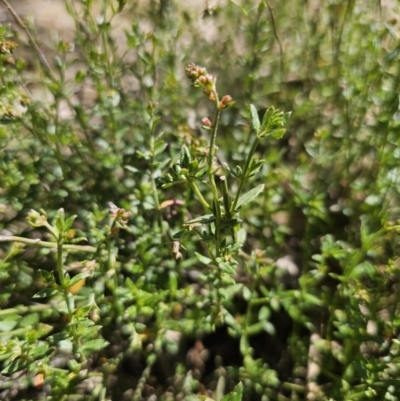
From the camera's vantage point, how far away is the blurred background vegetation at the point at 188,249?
66.4 inches

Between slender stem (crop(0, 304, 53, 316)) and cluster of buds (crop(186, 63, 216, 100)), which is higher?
cluster of buds (crop(186, 63, 216, 100))

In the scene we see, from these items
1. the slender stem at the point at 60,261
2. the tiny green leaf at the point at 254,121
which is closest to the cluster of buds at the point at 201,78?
the tiny green leaf at the point at 254,121

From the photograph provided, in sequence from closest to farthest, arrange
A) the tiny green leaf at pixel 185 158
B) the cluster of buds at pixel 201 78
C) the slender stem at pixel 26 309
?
the cluster of buds at pixel 201 78 < the tiny green leaf at pixel 185 158 < the slender stem at pixel 26 309

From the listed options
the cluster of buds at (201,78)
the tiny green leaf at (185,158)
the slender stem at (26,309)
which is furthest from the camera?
the slender stem at (26,309)

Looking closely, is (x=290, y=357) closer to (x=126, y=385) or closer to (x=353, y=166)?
(x=126, y=385)

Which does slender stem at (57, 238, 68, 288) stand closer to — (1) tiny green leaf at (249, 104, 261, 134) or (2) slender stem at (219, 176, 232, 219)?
(2) slender stem at (219, 176, 232, 219)

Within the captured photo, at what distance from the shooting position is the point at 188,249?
1.95 metres

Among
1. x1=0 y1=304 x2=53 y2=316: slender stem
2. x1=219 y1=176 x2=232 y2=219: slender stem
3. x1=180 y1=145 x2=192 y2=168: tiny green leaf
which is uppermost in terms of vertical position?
x1=180 y1=145 x2=192 y2=168: tiny green leaf

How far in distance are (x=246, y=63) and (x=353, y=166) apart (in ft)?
2.58

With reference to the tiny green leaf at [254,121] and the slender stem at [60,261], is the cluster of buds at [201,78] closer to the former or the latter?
the tiny green leaf at [254,121]

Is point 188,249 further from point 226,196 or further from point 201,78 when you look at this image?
point 201,78

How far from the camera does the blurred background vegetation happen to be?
1.69 metres

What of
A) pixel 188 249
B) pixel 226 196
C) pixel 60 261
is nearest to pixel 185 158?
pixel 226 196

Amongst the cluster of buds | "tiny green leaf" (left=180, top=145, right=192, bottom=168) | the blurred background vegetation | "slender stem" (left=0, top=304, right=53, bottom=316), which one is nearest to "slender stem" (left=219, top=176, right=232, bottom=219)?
"tiny green leaf" (left=180, top=145, right=192, bottom=168)
